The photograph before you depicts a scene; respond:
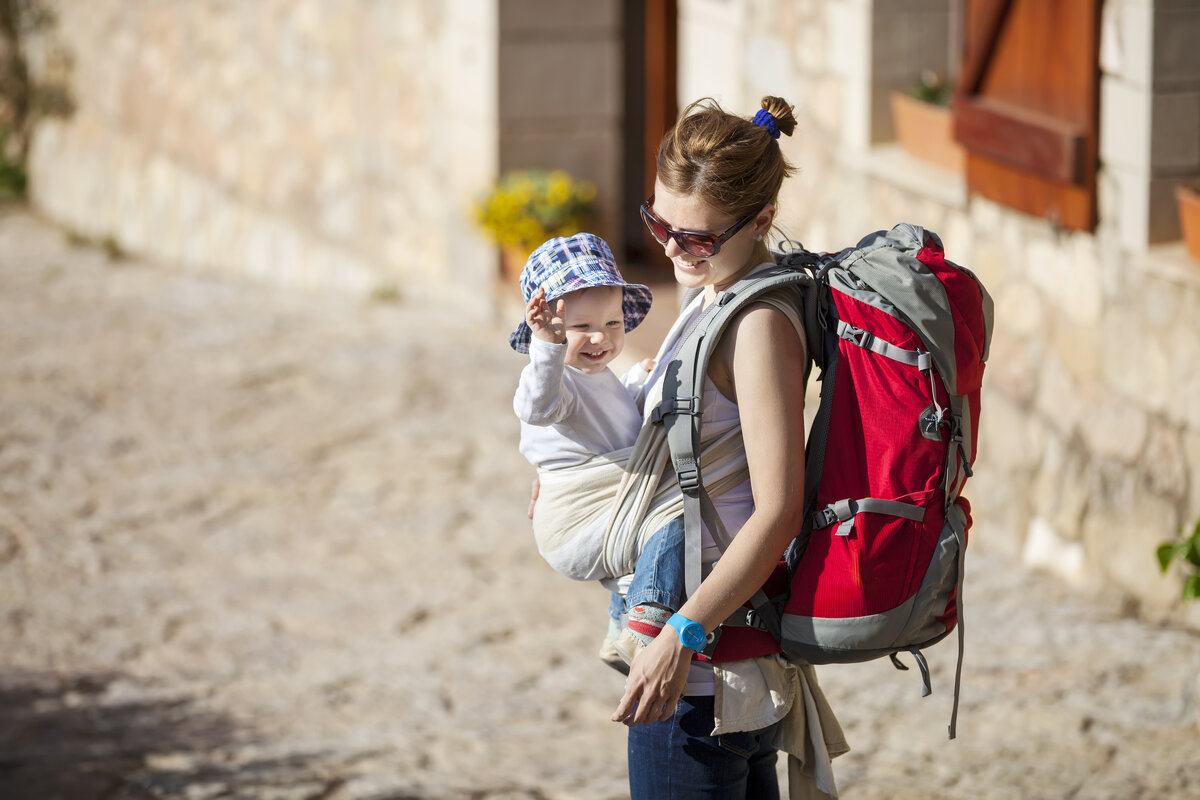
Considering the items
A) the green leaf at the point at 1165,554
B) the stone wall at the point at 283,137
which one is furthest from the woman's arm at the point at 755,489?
the stone wall at the point at 283,137

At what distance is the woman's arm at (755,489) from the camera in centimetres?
175

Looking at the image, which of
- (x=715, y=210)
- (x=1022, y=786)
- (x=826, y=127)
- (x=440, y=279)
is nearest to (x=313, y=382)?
(x=440, y=279)

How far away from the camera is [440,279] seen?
8.25 meters

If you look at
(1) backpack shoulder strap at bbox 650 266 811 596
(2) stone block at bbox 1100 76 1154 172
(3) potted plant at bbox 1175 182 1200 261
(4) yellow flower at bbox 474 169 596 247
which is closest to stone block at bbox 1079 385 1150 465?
(3) potted plant at bbox 1175 182 1200 261

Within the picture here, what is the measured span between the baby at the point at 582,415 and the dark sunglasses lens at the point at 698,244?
108mm

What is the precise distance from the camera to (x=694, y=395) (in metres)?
1.79

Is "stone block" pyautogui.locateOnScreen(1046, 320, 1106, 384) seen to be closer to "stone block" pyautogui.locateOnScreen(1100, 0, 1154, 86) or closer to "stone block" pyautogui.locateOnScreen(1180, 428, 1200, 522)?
"stone block" pyautogui.locateOnScreen(1180, 428, 1200, 522)

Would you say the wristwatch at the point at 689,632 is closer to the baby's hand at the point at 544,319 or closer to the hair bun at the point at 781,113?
the baby's hand at the point at 544,319

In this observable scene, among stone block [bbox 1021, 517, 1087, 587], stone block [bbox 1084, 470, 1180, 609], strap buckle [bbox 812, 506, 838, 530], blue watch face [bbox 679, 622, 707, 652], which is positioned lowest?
stone block [bbox 1021, 517, 1087, 587]

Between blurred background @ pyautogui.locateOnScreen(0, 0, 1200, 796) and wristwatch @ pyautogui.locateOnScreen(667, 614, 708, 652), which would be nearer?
wristwatch @ pyautogui.locateOnScreen(667, 614, 708, 652)

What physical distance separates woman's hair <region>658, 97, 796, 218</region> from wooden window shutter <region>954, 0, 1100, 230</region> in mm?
2481

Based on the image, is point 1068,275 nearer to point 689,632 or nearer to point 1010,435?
point 1010,435

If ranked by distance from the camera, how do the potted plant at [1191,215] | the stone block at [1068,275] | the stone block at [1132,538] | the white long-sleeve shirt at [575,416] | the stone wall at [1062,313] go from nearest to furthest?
the white long-sleeve shirt at [575,416] < the potted plant at [1191,215] < the stone wall at [1062,313] < the stone block at [1132,538] < the stone block at [1068,275]

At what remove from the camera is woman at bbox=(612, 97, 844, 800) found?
1763mm
